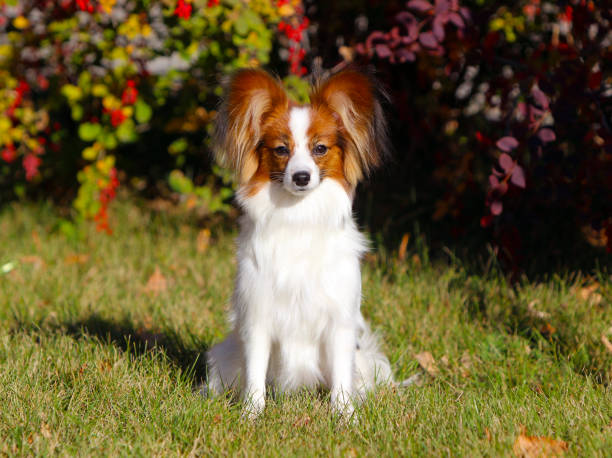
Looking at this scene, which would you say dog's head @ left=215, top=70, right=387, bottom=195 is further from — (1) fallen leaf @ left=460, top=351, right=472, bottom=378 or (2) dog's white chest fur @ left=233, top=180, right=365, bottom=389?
(1) fallen leaf @ left=460, top=351, right=472, bottom=378

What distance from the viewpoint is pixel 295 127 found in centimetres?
288

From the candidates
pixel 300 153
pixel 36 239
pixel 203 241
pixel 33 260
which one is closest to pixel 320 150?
pixel 300 153

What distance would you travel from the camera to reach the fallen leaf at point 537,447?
2.56m

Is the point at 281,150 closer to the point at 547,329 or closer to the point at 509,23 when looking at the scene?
the point at 547,329

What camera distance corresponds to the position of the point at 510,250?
13.5ft

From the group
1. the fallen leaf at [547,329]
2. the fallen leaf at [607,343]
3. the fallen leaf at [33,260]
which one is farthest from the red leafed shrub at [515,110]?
the fallen leaf at [33,260]

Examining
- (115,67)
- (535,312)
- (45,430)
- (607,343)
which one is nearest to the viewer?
(45,430)

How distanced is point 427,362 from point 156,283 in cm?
198

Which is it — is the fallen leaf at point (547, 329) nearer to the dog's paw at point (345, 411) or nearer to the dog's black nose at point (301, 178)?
the dog's paw at point (345, 411)

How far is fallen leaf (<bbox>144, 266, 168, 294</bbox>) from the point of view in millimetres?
4633

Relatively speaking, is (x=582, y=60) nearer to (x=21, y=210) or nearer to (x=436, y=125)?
(x=436, y=125)

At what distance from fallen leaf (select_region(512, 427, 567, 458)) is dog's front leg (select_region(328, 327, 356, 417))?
27.2 inches

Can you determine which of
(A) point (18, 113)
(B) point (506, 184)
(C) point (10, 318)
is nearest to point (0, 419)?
(C) point (10, 318)

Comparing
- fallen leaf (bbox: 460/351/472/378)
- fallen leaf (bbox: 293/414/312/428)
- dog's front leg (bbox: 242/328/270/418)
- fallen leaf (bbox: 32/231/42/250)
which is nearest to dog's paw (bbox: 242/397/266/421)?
dog's front leg (bbox: 242/328/270/418)
